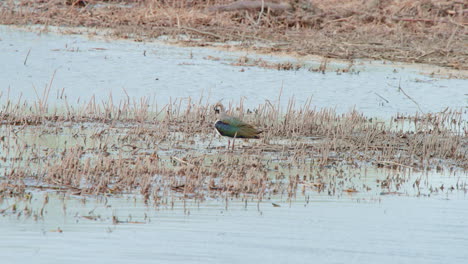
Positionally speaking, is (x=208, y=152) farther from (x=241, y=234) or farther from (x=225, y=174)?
(x=241, y=234)

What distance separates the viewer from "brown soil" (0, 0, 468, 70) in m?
18.8

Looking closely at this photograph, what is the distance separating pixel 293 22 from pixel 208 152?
41.9ft

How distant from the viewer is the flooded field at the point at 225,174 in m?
5.88

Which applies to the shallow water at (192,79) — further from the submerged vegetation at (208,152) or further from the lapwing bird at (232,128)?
the lapwing bird at (232,128)

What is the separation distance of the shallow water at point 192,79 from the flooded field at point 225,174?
0.08 meters

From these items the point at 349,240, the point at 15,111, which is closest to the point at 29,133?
the point at 15,111

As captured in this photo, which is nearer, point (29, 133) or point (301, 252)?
point (301, 252)

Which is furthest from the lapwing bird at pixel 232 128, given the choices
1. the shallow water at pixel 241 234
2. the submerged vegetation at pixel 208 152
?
the shallow water at pixel 241 234

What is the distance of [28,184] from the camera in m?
7.06

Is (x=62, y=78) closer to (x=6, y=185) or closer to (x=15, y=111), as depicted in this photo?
(x=15, y=111)

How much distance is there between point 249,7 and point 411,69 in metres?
5.99

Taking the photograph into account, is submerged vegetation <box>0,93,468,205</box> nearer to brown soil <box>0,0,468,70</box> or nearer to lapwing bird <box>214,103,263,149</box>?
lapwing bird <box>214,103,263,149</box>

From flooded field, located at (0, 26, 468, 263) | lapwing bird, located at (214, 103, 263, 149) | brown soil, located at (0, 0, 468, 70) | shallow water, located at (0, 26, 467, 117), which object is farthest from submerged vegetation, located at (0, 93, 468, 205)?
brown soil, located at (0, 0, 468, 70)

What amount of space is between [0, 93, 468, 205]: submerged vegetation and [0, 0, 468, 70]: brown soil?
22.4 feet
